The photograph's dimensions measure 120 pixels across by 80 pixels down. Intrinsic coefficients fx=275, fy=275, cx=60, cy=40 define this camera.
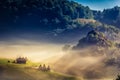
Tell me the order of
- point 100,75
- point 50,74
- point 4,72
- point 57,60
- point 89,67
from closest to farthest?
point 4,72, point 50,74, point 100,75, point 89,67, point 57,60

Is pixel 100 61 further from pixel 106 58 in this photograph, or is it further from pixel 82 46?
pixel 82 46

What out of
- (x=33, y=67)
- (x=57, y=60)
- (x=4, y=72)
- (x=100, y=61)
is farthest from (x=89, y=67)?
(x=4, y=72)

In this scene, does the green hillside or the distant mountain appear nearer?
the green hillside

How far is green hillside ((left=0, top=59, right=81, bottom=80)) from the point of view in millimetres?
121188

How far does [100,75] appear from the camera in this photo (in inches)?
5586

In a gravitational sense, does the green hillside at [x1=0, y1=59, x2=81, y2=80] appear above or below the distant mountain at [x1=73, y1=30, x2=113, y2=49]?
below

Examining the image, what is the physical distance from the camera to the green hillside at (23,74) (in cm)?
12119

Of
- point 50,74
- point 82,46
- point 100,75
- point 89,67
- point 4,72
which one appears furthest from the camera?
point 82,46

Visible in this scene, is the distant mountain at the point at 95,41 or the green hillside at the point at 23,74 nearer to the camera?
the green hillside at the point at 23,74

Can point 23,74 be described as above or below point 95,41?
below

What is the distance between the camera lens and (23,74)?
408 ft

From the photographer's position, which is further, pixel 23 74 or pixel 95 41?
pixel 95 41

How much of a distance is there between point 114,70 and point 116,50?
25.5 meters

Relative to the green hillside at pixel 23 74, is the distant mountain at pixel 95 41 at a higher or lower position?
higher
